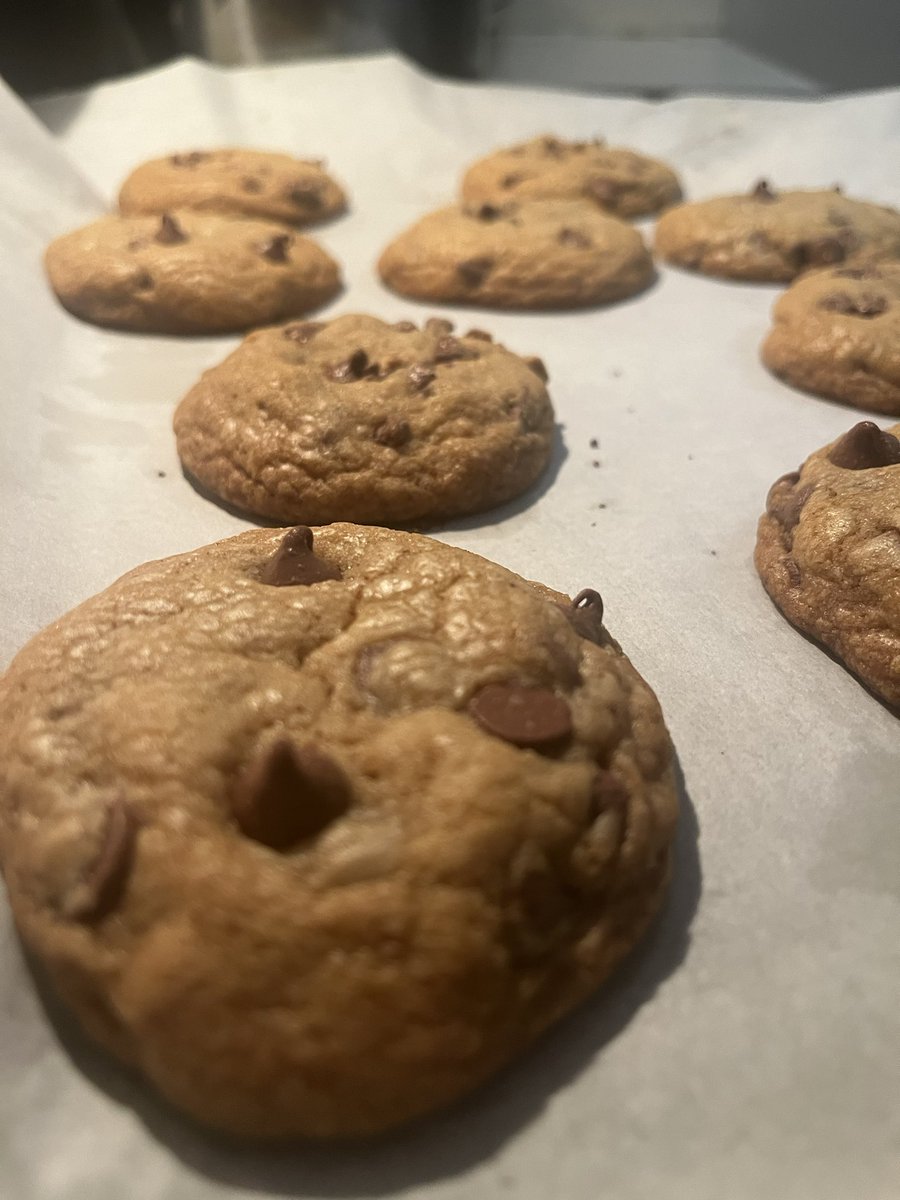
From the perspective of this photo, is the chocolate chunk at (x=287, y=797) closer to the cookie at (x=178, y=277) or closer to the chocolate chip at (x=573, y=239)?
the cookie at (x=178, y=277)

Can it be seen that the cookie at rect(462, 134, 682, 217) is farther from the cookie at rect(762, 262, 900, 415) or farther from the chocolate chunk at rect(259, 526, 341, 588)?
the chocolate chunk at rect(259, 526, 341, 588)

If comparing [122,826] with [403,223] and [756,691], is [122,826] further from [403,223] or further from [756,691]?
[403,223]

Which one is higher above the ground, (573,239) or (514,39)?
(514,39)

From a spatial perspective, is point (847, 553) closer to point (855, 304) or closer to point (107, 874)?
point (855, 304)

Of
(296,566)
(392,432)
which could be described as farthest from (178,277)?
(296,566)

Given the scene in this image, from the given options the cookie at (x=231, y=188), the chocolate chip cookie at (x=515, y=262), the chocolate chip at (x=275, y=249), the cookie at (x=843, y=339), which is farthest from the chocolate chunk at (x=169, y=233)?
the cookie at (x=843, y=339)

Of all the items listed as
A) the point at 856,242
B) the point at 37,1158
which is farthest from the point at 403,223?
the point at 37,1158

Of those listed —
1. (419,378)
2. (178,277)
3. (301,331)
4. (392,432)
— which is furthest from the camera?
(178,277)
